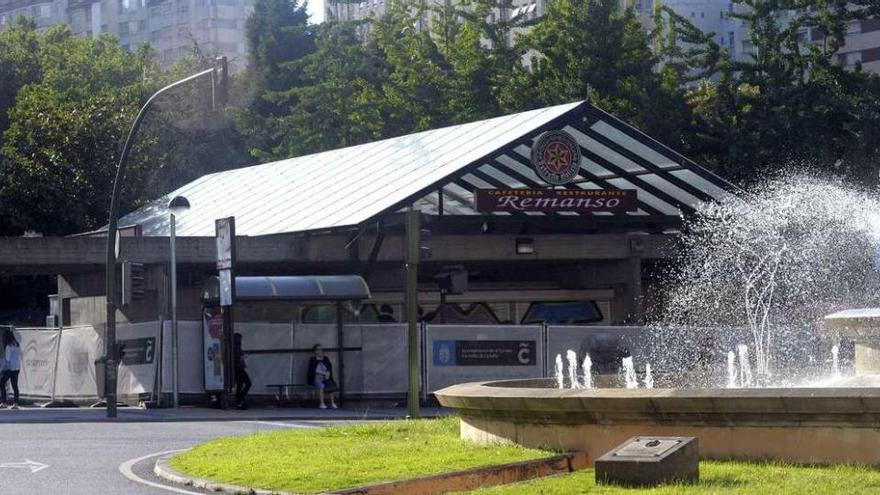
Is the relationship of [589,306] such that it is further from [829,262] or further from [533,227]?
[829,262]

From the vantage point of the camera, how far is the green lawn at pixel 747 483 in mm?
11883

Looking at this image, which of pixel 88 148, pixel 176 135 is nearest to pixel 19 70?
pixel 176 135

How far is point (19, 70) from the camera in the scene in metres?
79.3

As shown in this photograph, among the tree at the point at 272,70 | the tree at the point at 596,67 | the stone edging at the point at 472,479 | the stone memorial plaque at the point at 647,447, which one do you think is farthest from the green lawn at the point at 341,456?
the tree at the point at 272,70

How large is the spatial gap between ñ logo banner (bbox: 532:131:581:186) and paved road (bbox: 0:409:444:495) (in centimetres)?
1029

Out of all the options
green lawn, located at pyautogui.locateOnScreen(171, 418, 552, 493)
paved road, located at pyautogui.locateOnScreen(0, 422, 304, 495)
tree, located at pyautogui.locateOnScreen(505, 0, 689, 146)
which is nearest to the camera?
green lawn, located at pyautogui.locateOnScreen(171, 418, 552, 493)

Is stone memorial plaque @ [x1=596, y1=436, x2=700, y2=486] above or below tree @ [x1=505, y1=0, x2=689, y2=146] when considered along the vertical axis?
below

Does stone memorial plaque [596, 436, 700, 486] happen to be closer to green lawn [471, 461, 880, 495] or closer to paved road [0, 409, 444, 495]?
green lawn [471, 461, 880, 495]

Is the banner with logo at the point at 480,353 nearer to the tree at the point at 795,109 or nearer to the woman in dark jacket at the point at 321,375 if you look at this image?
the woman in dark jacket at the point at 321,375

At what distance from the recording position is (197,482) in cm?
1611

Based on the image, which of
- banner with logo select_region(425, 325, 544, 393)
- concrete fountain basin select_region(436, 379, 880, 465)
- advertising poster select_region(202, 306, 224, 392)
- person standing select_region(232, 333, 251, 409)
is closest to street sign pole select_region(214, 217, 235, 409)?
person standing select_region(232, 333, 251, 409)

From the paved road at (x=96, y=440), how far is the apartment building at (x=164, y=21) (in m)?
121

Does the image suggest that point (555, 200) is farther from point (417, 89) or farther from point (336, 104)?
point (336, 104)

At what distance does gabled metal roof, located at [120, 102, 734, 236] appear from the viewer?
129 feet
